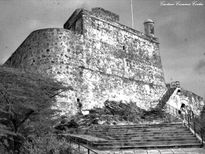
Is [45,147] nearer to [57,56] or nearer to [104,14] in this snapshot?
[57,56]

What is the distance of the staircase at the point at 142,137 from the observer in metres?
15.1

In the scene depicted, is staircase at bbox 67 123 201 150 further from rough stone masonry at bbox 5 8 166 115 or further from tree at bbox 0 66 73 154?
rough stone masonry at bbox 5 8 166 115

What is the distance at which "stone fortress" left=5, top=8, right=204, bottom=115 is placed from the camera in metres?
25.5

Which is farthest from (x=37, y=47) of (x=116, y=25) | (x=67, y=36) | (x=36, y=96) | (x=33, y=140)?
(x=33, y=140)

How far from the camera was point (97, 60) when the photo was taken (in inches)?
1105

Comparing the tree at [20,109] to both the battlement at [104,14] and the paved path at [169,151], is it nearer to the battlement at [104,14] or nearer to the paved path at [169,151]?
the paved path at [169,151]

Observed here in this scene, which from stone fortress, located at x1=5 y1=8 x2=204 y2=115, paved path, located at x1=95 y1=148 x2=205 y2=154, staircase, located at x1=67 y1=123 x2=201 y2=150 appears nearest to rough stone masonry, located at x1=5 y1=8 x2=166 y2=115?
stone fortress, located at x1=5 y1=8 x2=204 y2=115

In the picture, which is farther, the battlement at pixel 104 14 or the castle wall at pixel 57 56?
the battlement at pixel 104 14

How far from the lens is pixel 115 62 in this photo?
29.7 metres

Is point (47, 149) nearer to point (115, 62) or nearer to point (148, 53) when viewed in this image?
point (115, 62)

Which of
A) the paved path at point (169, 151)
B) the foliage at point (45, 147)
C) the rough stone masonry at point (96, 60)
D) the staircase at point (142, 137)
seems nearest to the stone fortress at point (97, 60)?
the rough stone masonry at point (96, 60)

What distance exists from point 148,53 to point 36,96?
2036 cm

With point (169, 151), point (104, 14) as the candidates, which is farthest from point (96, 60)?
point (169, 151)

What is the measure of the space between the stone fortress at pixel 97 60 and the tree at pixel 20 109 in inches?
247
